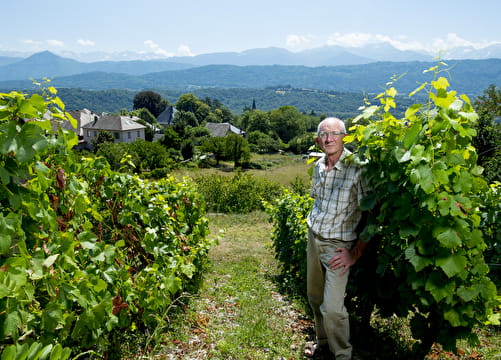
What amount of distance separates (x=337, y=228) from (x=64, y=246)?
2.15 m

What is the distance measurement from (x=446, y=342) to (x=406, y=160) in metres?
1.47

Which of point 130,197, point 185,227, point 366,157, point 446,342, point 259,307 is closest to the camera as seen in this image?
point 446,342

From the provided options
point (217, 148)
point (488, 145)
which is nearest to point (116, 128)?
point (217, 148)

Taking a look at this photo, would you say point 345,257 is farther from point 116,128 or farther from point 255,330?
point 116,128

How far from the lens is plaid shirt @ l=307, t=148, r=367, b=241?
10.2 ft

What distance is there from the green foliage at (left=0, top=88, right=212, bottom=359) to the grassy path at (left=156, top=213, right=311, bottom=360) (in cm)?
51

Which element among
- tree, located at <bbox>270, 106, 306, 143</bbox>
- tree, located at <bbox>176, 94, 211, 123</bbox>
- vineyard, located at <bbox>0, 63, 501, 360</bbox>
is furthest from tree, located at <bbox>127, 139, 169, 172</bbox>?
tree, located at <bbox>176, 94, 211, 123</bbox>

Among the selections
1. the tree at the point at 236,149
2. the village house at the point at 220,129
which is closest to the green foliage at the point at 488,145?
the tree at the point at 236,149

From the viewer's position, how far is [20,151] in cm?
184

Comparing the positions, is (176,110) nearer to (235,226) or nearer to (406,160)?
(235,226)

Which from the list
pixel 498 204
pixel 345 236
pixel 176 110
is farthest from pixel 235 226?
pixel 176 110

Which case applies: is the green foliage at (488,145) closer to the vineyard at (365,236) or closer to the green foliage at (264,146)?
the vineyard at (365,236)

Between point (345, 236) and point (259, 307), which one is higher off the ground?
point (345, 236)

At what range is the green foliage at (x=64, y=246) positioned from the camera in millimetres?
1828
